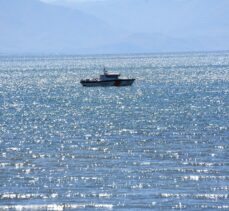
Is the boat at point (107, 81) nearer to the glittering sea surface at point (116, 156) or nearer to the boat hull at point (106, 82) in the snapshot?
the boat hull at point (106, 82)

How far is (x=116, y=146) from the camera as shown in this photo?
67750 millimetres

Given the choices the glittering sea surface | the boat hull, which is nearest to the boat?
the boat hull

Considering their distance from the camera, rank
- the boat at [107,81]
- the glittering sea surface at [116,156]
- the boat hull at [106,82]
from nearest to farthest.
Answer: the glittering sea surface at [116,156] < the boat at [107,81] < the boat hull at [106,82]

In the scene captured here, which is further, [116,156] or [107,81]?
[107,81]

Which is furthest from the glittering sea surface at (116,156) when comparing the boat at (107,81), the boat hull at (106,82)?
the boat hull at (106,82)

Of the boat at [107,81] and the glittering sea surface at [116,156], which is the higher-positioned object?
the glittering sea surface at [116,156]

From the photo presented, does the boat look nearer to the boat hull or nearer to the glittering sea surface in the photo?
the boat hull

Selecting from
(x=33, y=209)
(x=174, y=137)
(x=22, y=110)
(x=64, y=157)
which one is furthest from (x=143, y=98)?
(x=33, y=209)

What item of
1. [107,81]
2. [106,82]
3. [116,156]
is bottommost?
[106,82]

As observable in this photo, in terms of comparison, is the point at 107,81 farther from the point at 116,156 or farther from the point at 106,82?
the point at 116,156

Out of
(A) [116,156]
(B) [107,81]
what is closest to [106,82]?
(B) [107,81]

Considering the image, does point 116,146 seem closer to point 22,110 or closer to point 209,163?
point 209,163

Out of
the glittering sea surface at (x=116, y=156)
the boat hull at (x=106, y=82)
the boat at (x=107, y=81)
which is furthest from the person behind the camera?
the boat hull at (x=106, y=82)

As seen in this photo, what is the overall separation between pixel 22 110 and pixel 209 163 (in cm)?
5587
